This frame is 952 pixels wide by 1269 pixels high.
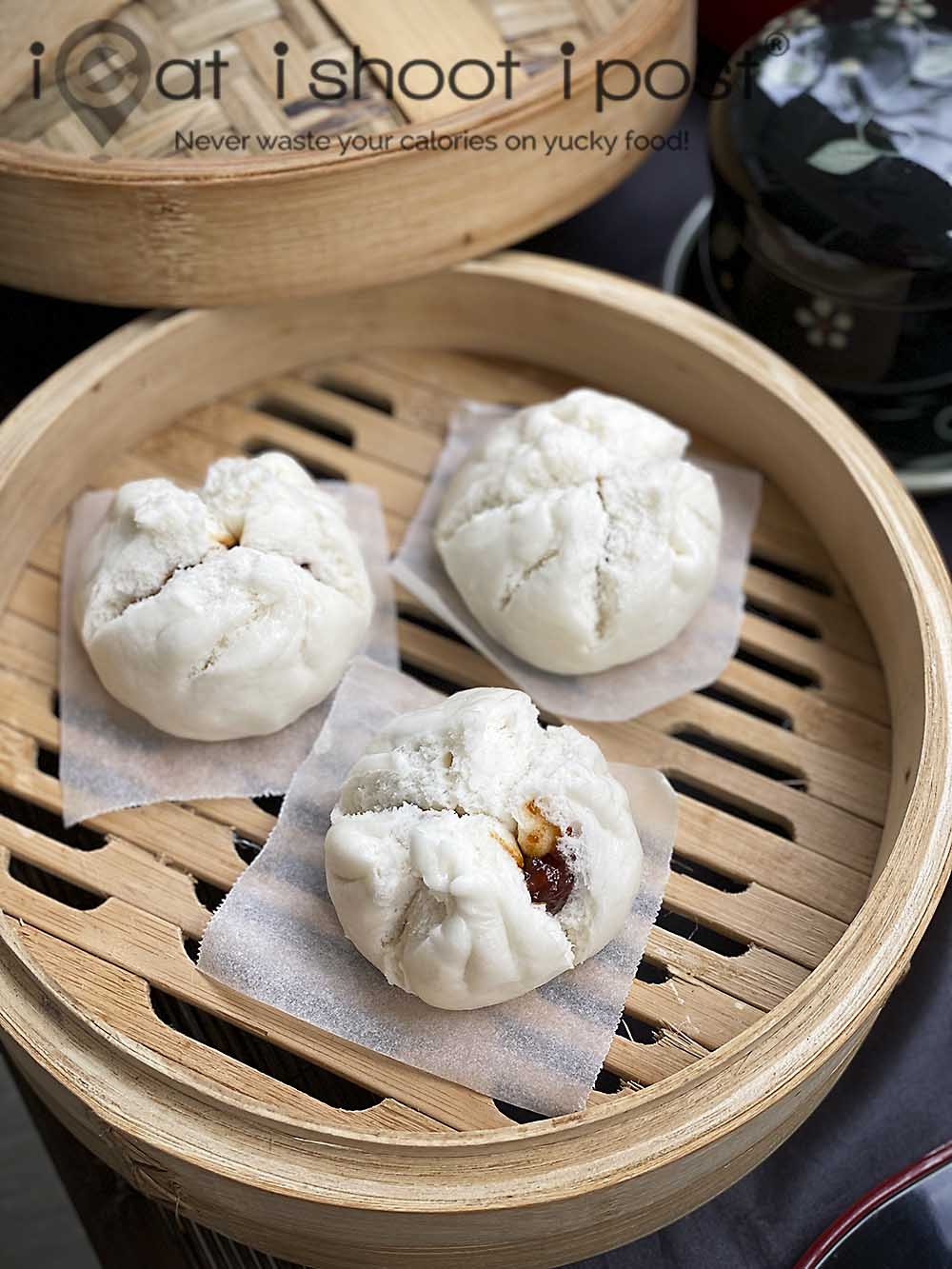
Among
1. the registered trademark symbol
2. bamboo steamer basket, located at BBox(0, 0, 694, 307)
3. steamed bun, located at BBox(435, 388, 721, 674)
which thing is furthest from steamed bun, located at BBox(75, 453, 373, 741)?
the registered trademark symbol

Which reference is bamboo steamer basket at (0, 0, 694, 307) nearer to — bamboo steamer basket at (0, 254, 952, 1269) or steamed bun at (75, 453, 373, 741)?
bamboo steamer basket at (0, 254, 952, 1269)

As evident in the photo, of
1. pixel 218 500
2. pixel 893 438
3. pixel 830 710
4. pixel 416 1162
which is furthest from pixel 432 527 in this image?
pixel 416 1162

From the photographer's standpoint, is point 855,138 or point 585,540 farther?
point 855,138

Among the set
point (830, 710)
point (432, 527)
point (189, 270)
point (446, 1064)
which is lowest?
point (830, 710)

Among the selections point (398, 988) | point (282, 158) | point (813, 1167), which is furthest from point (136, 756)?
→ point (813, 1167)

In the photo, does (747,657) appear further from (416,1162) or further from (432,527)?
(416,1162)

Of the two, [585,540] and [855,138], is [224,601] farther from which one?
[855,138]
